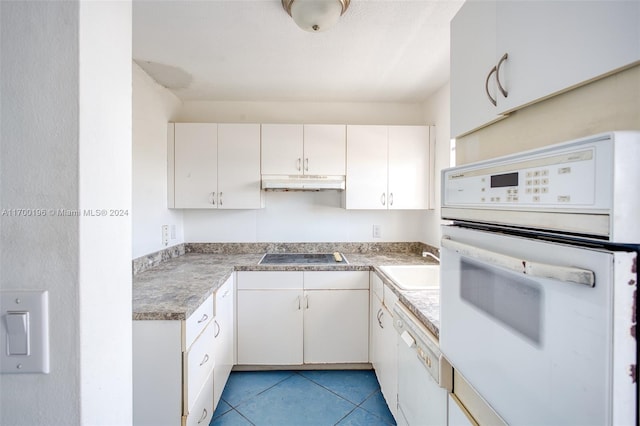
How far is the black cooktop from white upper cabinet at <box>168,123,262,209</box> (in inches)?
21.2

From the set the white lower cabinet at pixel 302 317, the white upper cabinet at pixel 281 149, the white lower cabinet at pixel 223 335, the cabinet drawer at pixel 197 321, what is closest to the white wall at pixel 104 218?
the cabinet drawer at pixel 197 321

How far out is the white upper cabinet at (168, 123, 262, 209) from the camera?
2.40m

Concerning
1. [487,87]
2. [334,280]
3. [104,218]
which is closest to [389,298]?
[334,280]

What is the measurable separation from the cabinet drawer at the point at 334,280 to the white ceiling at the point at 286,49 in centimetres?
155

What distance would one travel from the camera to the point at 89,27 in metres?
0.49

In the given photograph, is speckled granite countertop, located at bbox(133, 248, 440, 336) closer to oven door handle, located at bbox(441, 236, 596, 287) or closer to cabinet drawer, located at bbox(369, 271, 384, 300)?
cabinet drawer, located at bbox(369, 271, 384, 300)

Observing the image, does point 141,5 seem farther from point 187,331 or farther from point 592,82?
point 592,82

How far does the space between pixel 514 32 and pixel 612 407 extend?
2.57 ft

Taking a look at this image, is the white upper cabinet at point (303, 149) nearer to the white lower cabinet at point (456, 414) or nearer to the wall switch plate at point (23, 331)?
the white lower cabinet at point (456, 414)

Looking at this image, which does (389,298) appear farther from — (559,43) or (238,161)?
(238,161)

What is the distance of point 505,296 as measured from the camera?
0.64 metres

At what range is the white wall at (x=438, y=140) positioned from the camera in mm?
2258

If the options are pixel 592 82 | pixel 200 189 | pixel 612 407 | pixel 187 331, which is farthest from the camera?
pixel 200 189

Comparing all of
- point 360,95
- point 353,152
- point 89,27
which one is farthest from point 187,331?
point 360,95
